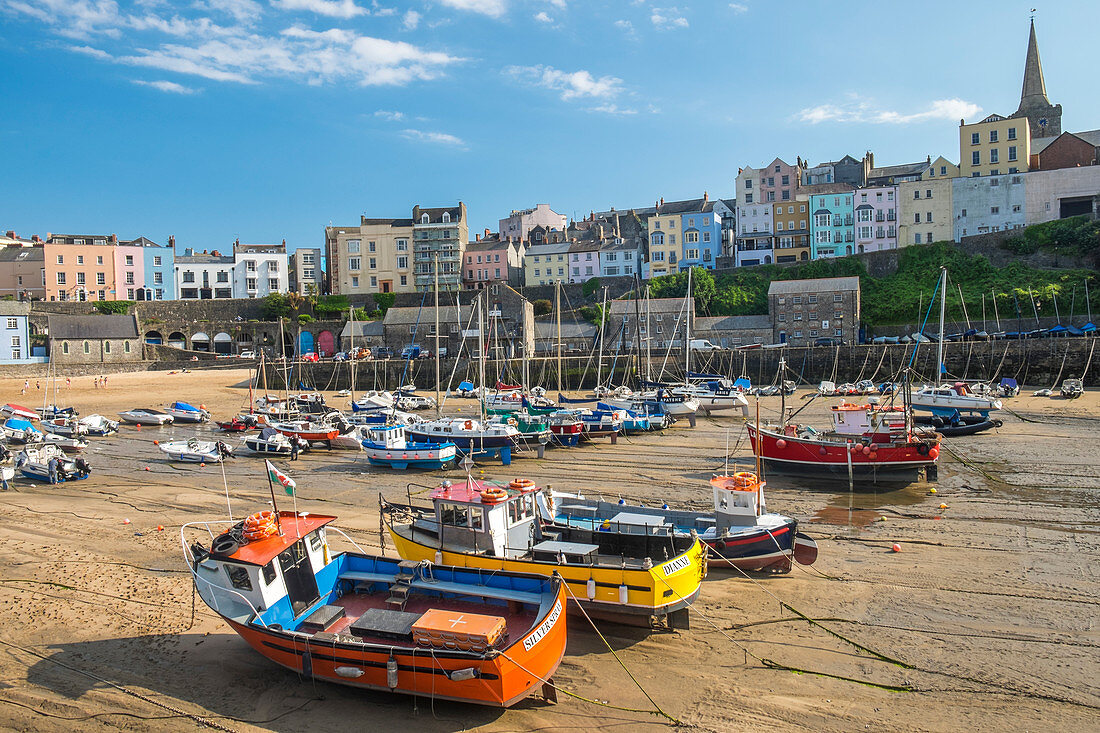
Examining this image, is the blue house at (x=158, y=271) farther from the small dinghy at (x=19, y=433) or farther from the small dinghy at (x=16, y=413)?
the small dinghy at (x=19, y=433)

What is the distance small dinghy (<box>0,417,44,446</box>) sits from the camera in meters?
31.0

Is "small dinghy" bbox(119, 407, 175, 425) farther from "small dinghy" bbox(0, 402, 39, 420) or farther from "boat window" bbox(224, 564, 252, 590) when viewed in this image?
"boat window" bbox(224, 564, 252, 590)

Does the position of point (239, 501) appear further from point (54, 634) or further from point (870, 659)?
point (870, 659)

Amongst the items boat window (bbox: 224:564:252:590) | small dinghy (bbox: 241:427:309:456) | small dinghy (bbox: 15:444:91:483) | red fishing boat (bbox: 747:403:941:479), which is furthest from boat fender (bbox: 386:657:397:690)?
small dinghy (bbox: 241:427:309:456)

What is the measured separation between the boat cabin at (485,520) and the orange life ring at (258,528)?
8.78 feet

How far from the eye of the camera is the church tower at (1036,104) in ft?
248

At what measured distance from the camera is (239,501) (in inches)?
795

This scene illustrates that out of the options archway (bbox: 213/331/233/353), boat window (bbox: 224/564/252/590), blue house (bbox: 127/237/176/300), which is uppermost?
blue house (bbox: 127/237/176/300)

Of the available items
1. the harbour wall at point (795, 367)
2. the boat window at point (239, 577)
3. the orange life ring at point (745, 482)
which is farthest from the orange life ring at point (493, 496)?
the harbour wall at point (795, 367)

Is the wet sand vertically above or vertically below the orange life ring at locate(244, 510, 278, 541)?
below

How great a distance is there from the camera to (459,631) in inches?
330

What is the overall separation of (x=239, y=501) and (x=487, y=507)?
11.8 meters

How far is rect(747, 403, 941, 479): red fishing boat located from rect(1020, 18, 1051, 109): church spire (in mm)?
74508

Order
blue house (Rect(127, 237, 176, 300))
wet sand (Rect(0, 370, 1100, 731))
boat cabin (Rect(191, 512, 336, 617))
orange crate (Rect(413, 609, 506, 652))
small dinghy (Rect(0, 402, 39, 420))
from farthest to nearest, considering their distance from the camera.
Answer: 1. blue house (Rect(127, 237, 176, 300))
2. small dinghy (Rect(0, 402, 39, 420))
3. boat cabin (Rect(191, 512, 336, 617))
4. wet sand (Rect(0, 370, 1100, 731))
5. orange crate (Rect(413, 609, 506, 652))
